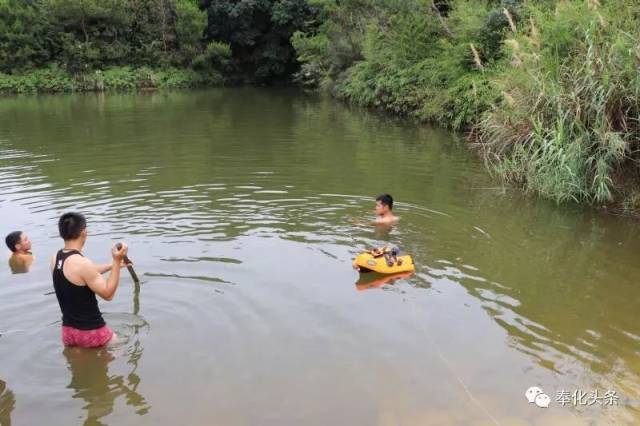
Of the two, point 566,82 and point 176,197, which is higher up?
point 566,82

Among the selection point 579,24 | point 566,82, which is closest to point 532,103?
point 566,82

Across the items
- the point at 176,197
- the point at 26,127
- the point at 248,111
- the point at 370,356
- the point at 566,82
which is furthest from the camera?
the point at 248,111

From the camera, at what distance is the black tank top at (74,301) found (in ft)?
15.6

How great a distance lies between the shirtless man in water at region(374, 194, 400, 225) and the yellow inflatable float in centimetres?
159

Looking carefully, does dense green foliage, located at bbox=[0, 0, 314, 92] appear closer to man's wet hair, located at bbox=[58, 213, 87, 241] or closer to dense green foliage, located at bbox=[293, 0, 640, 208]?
dense green foliage, located at bbox=[293, 0, 640, 208]

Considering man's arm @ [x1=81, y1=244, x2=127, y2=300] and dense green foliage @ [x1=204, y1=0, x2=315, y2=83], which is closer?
man's arm @ [x1=81, y1=244, x2=127, y2=300]

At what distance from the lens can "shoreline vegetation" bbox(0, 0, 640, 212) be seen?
9266 mm

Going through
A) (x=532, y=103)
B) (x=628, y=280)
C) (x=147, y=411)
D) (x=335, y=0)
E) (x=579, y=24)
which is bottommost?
(x=147, y=411)

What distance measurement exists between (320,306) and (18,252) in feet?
13.8

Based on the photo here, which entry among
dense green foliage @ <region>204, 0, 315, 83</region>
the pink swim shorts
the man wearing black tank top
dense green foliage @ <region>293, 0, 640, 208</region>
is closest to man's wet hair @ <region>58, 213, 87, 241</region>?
the man wearing black tank top

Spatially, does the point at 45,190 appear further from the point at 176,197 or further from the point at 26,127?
the point at 26,127

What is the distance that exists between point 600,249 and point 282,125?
14378 millimetres

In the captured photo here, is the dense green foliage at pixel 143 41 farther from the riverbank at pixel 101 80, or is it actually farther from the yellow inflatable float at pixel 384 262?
the yellow inflatable float at pixel 384 262

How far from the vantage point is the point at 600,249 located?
7867 mm
